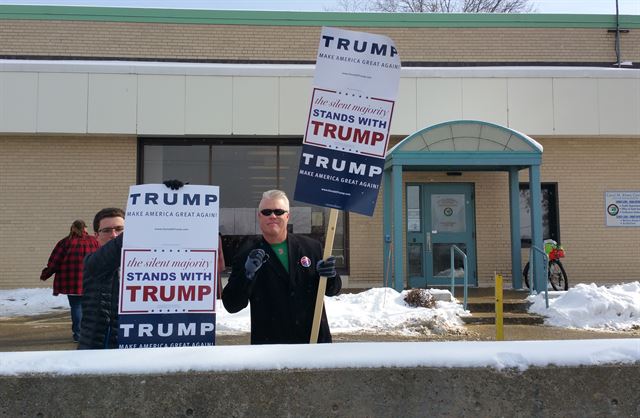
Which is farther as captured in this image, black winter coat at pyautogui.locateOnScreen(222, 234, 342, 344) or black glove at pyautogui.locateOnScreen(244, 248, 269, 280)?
black winter coat at pyautogui.locateOnScreen(222, 234, 342, 344)

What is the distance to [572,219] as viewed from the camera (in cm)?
1241

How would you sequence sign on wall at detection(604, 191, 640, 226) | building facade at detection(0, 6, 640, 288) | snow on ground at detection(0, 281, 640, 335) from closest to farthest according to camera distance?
snow on ground at detection(0, 281, 640, 335), building facade at detection(0, 6, 640, 288), sign on wall at detection(604, 191, 640, 226)

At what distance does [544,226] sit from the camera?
12609 mm

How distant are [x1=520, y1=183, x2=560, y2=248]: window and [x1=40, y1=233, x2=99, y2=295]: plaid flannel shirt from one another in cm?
927

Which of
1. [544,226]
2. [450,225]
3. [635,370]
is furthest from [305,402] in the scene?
[544,226]

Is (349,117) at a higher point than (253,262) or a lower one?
higher

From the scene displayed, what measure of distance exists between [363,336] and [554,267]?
6.17 m

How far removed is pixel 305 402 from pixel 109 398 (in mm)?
815

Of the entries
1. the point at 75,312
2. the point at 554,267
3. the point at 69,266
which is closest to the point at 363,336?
the point at 75,312

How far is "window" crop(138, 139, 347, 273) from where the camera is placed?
12.5 m

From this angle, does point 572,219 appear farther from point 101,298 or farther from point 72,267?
point 101,298

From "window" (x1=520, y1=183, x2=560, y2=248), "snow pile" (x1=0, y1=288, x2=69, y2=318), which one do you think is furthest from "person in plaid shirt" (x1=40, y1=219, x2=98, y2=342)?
"window" (x1=520, y1=183, x2=560, y2=248)

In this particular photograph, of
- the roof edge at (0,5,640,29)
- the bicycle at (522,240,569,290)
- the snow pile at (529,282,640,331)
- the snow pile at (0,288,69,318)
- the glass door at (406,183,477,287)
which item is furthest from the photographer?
the roof edge at (0,5,640,29)

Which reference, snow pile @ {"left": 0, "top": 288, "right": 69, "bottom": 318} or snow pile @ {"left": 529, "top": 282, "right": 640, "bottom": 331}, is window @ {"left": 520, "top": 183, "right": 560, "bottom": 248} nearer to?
snow pile @ {"left": 529, "top": 282, "right": 640, "bottom": 331}
